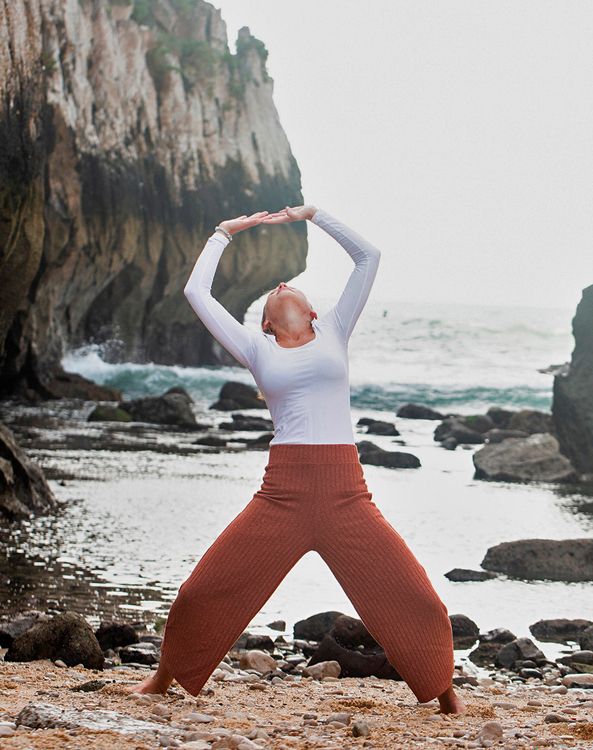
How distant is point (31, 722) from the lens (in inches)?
153

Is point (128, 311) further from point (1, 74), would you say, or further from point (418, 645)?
point (418, 645)

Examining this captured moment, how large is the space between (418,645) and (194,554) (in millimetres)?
5163

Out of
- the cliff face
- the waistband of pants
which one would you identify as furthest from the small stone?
the cliff face

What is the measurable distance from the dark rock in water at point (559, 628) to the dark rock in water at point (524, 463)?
9742 mm

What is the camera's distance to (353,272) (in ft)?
16.4

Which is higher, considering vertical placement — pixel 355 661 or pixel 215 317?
pixel 215 317

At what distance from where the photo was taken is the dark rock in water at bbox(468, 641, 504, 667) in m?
6.62

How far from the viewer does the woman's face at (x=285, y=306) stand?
4.88m

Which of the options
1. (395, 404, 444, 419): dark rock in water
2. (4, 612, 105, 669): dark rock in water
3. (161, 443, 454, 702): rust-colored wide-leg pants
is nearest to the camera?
(161, 443, 454, 702): rust-colored wide-leg pants

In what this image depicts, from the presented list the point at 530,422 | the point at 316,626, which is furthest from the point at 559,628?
the point at 530,422

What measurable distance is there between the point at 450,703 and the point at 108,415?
20.3m

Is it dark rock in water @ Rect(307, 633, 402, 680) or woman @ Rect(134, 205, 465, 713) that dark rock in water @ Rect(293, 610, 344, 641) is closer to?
dark rock in water @ Rect(307, 633, 402, 680)

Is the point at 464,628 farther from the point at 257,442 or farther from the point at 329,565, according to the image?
the point at 257,442

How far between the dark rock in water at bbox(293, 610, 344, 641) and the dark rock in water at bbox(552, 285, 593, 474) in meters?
11.2
